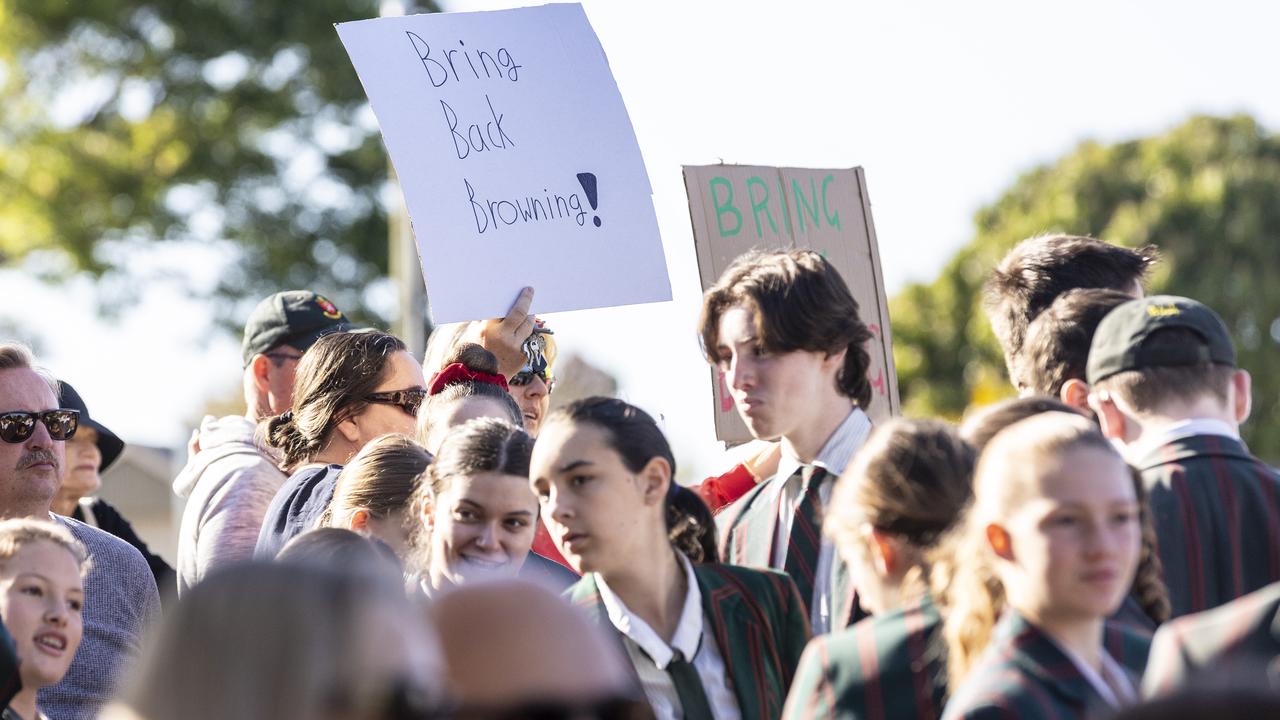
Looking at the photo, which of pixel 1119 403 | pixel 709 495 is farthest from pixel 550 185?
pixel 1119 403

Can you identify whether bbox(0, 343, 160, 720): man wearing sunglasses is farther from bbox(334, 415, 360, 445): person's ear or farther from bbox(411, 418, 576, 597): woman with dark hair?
bbox(411, 418, 576, 597): woman with dark hair

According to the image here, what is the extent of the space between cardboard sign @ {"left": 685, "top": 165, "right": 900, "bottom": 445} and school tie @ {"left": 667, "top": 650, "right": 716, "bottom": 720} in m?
1.62

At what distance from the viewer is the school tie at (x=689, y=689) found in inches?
122

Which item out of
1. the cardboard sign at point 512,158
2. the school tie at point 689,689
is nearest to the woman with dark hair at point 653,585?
the school tie at point 689,689

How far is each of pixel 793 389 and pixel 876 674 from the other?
1.04 meters

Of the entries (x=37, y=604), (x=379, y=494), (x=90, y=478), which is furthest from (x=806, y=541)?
(x=90, y=478)

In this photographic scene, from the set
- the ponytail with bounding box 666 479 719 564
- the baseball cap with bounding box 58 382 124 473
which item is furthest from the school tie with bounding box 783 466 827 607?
the baseball cap with bounding box 58 382 124 473

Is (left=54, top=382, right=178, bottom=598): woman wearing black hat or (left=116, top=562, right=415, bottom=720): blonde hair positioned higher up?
(left=54, top=382, right=178, bottom=598): woman wearing black hat

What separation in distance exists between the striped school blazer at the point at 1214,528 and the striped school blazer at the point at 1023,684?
70 cm

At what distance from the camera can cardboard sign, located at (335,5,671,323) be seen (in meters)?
4.47

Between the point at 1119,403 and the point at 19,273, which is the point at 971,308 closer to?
the point at 19,273

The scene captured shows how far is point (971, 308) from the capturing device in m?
35.2

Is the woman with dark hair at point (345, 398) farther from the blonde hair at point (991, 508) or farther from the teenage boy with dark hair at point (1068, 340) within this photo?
the blonde hair at point (991, 508)

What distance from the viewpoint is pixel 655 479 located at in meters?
3.40
